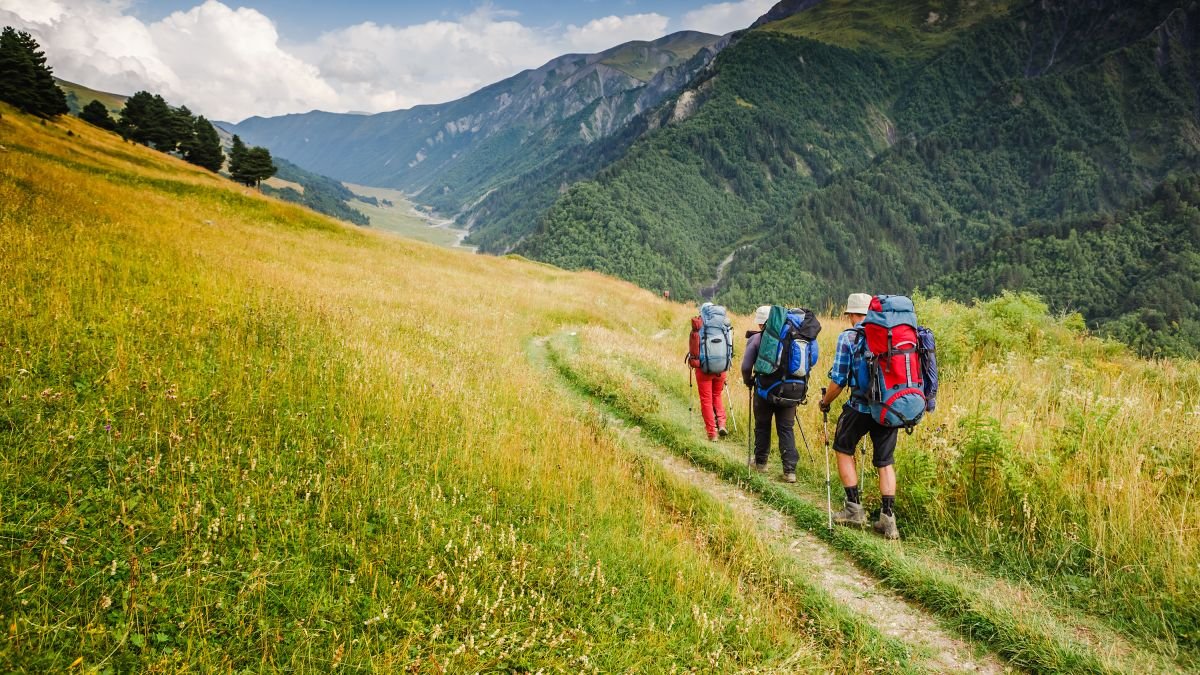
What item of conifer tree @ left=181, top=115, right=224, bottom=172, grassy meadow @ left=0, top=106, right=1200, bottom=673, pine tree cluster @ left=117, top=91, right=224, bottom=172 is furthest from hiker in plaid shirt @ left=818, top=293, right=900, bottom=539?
conifer tree @ left=181, top=115, right=224, bottom=172


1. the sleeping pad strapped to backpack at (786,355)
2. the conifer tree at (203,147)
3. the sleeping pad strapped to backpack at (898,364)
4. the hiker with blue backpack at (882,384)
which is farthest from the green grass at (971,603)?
the conifer tree at (203,147)

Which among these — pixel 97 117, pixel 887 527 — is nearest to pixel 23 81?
pixel 97 117

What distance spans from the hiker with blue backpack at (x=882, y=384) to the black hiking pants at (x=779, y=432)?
3.60 ft

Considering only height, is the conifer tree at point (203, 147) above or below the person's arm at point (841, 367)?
above

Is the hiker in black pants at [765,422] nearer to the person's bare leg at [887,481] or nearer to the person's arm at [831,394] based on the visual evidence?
the person's arm at [831,394]

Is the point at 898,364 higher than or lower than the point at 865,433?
higher

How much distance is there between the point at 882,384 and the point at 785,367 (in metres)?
1.89

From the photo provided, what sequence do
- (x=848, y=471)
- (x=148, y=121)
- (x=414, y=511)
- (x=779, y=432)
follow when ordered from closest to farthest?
(x=414, y=511), (x=848, y=471), (x=779, y=432), (x=148, y=121)

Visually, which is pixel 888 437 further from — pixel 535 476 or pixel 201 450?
pixel 201 450

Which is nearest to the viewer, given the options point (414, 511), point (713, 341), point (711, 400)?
point (414, 511)

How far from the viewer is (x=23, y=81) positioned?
148 feet

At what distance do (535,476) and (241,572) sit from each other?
2.90m

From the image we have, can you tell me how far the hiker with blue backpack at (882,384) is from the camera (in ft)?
18.9

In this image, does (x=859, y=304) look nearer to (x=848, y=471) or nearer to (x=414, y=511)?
(x=848, y=471)
